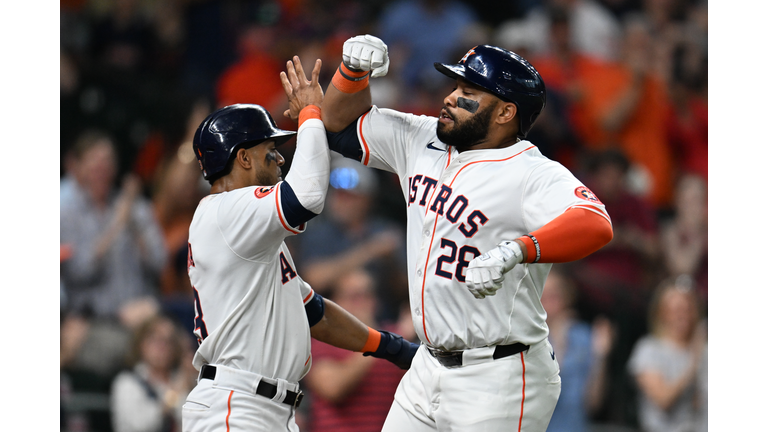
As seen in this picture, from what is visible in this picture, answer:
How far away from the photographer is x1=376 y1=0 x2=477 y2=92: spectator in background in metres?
8.32

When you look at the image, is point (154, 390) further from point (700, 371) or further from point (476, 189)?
point (700, 371)

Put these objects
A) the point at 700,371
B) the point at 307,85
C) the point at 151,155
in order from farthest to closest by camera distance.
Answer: the point at 151,155 → the point at 700,371 → the point at 307,85

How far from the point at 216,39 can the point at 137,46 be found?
756 millimetres

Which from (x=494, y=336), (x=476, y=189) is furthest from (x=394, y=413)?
(x=476, y=189)

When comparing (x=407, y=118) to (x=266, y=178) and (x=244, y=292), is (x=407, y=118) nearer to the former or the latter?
(x=266, y=178)

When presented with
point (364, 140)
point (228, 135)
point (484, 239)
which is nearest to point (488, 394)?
point (484, 239)

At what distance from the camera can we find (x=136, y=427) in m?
5.83

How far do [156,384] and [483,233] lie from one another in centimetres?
342

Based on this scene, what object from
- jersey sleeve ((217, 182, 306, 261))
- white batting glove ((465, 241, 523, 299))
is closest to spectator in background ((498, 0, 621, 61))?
jersey sleeve ((217, 182, 306, 261))

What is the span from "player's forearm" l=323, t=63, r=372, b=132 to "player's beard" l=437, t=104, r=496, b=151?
406mm

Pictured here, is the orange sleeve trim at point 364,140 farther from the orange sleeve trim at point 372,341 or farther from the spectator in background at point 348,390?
the spectator in background at point 348,390

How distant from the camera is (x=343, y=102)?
11.7ft

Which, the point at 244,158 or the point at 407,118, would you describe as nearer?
the point at 244,158

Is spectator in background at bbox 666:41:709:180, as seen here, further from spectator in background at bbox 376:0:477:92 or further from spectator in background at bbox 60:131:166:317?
spectator in background at bbox 60:131:166:317
